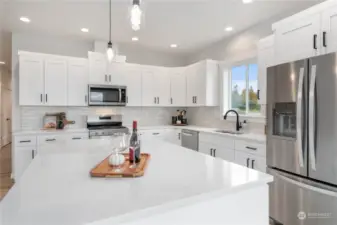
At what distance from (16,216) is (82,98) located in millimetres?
3615

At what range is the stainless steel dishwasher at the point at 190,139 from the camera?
4.20 metres

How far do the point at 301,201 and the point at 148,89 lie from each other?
11.7 feet

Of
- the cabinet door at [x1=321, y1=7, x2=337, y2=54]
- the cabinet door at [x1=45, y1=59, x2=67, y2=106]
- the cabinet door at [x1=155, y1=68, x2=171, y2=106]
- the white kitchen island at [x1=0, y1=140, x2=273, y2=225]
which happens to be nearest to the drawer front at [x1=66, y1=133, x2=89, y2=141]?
the cabinet door at [x1=45, y1=59, x2=67, y2=106]

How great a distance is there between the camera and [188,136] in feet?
14.7

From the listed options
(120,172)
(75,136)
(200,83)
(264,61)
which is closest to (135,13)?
(120,172)

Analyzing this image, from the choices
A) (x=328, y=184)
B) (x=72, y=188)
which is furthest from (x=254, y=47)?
(x=72, y=188)

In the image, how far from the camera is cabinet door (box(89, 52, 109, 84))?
4246 millimetres

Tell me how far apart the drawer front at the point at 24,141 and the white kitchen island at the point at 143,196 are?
2.46 m

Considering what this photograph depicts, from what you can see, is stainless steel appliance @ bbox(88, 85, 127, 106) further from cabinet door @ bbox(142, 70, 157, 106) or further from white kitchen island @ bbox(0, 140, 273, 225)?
white kitchen island @ bbox(0, 140, 273, 225)

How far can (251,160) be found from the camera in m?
2.93

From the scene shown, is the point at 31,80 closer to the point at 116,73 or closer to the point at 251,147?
the point at 116,73

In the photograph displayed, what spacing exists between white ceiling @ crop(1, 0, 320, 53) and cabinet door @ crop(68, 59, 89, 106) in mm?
569

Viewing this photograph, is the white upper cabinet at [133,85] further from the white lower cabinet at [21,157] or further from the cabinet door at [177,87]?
the white lower cabinet at [21,157]

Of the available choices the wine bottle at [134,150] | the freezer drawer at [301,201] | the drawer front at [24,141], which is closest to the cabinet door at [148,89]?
the drawer front at [24,141]
